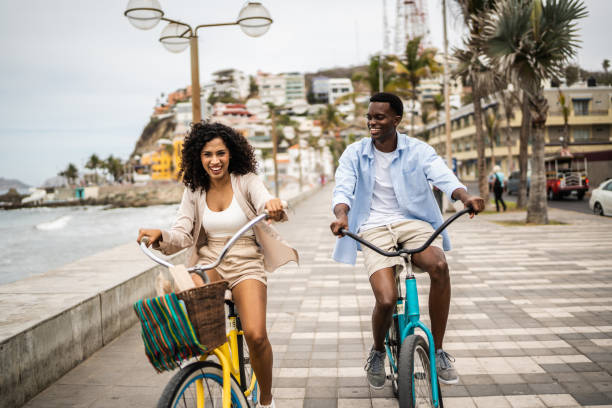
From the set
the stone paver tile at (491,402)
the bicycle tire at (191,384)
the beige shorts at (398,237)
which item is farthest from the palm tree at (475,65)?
the bicycle tire at (191,384)

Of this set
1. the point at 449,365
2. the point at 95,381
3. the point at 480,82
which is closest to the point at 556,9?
the point at 480,82

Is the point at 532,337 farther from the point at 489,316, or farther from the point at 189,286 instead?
the point at 189,286

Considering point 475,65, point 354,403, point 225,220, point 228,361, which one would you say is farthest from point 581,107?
point 228,361

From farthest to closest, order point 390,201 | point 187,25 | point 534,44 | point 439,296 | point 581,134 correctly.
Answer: point 581,134 → point 534,44 → point 187,25 → point 390,201 → point 439,296

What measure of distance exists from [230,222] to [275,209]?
1.57 ft

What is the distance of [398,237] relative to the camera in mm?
3275

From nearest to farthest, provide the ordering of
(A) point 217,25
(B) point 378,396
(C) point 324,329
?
(B) point 378,396 → (C) point 324,329 → (A) point 217,25

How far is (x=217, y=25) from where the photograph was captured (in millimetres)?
8766

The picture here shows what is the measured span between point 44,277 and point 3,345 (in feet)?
7.90

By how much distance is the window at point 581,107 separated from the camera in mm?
51969

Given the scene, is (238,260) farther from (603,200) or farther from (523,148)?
(523,148)

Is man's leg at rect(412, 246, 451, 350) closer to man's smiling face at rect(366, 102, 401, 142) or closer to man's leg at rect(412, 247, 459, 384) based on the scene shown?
man's leg at rect(412, 247, 459, 384)

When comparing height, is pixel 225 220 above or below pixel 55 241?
above

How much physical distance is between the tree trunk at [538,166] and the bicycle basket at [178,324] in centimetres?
1259
